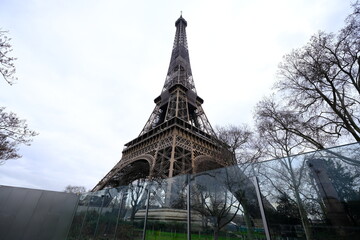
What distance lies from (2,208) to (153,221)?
8567 millimetres

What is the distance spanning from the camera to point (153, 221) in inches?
213

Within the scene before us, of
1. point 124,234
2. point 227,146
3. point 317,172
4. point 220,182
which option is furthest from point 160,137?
point 317,172

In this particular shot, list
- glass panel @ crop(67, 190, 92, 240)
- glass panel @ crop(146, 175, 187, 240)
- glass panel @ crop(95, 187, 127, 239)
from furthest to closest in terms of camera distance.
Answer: glass panel @ crop(67, 190, 92, 240), glass panel @ crop(95, 187, 127, 239), glass panel @ crop(146, 175, 187, 240)

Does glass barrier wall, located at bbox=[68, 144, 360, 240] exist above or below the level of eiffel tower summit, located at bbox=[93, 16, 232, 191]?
below

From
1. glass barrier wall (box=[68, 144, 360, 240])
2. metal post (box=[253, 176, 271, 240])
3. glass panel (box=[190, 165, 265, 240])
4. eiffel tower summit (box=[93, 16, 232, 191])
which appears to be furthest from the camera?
eiffel tower summit (box=[93, 16, 232, 191])

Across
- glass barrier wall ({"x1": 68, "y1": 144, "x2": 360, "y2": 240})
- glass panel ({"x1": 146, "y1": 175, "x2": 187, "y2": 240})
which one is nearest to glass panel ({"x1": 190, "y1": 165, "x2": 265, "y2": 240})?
glass barrier wall ({"x1": 68, "y1": 144, "x2": 360, "y2": 240})

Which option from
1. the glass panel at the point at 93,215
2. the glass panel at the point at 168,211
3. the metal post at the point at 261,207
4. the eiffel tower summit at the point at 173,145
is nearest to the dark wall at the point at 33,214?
the glass panel at the point at 93,215

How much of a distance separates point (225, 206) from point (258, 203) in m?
0.94

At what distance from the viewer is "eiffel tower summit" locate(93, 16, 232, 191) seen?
18.9 m

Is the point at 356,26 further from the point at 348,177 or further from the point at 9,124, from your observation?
the point at 9,124

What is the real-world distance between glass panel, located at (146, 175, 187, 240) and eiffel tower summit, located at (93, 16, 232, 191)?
31.3 ft

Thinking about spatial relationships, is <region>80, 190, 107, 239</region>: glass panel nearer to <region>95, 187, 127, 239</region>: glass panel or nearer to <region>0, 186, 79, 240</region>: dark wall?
<region>95, 187, 127, 239</region>: glass panel

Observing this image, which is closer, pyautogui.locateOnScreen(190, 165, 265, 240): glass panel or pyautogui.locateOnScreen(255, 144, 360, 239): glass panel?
pyautogui.locateOnScreen(255, 144, 360, 239): glass panel

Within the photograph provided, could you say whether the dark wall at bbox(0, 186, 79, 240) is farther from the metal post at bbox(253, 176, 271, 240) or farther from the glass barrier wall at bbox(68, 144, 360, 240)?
the metal post at bbox(253, 176, 271, 240)
